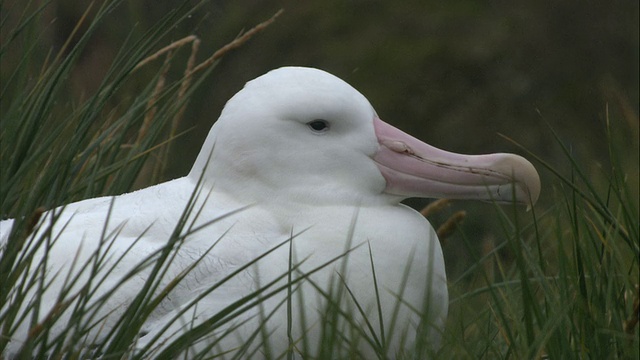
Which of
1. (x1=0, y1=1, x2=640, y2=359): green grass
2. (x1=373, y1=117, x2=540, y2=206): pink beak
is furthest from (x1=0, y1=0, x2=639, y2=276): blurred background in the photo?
(x1=0, y1=1, x2=640, y2=359): green grass

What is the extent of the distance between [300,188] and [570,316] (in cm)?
98

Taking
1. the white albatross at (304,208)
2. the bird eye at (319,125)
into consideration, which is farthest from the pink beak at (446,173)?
the bird eye at (319,125)

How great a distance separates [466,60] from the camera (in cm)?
885

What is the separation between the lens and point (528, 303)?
2760mm

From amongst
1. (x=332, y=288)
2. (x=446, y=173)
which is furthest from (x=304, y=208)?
(x=332, y=288)

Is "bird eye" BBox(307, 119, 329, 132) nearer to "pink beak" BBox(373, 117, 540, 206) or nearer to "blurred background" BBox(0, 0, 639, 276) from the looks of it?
"pink beak" BBox(373, 117, 540, 206)

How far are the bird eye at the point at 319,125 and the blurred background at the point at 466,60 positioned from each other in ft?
14.2

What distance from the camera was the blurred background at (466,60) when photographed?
8406mm

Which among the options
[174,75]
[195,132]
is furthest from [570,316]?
[195,132]

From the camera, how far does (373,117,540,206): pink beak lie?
3623 mm

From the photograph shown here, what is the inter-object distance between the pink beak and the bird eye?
6.8 inches

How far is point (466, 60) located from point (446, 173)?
526cm

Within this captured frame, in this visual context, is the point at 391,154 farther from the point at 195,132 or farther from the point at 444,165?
the point at 195,132

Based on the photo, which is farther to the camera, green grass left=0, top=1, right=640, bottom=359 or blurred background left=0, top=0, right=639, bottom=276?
blurred background left=0, top=0, right=639, bottom=276
